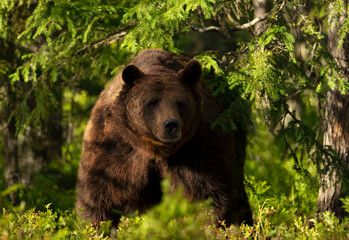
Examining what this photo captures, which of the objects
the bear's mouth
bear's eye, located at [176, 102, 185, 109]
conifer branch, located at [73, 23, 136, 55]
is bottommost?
the bear's mouth

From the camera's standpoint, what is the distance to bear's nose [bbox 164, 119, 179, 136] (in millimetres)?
4570

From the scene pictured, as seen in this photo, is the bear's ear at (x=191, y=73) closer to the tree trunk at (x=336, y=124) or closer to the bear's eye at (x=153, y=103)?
the bear's eye at (x=153, y=103)

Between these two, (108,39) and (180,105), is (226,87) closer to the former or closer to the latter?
(180,105)

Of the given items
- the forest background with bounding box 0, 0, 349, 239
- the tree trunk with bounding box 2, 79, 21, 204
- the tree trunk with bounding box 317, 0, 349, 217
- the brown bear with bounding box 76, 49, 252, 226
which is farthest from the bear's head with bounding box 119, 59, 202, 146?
the tree trunk with bounding box 2, 79, 21, 204

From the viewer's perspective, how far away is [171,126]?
15.1 ft

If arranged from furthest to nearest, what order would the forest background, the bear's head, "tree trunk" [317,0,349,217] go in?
1. "tree trunk" [317,0,349,217]
2. the bear's head
3. the forest background

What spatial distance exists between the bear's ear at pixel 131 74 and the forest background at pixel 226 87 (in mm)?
672

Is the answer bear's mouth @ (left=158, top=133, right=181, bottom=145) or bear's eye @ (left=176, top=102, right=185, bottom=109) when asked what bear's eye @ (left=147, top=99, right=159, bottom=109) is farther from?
bear's mouth @ (left=158, top=133, right=181, bottom=145)

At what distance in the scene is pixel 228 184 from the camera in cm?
528

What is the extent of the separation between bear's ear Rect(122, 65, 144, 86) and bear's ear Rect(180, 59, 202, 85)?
1.41 feet

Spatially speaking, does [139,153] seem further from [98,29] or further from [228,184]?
[98,29]

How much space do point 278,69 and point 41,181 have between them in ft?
16.9

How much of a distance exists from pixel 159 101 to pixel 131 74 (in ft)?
1.30

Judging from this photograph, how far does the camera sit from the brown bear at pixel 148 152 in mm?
4973
